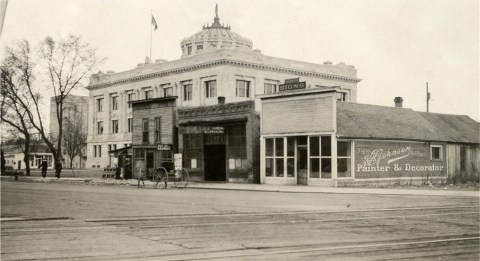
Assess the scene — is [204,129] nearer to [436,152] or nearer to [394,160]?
[394,160]

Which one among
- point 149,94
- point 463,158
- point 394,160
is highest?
point 149,94

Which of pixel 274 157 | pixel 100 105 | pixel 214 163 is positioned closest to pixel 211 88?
pixel 100 105

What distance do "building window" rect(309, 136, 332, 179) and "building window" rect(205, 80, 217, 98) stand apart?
37.6 meters

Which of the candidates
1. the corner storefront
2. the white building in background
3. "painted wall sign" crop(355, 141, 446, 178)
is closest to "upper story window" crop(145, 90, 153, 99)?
the white building in background

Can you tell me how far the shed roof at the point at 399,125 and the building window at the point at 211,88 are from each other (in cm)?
3254

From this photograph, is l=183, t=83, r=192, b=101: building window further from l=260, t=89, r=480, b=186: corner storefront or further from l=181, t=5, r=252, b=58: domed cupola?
l=260, t=89, r=480, b=186: corner storefront

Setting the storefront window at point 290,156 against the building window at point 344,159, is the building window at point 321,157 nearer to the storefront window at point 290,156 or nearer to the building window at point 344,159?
the building window at point 344,159

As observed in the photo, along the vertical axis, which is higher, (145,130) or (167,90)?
(167,90)

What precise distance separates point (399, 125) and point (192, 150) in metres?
13.4

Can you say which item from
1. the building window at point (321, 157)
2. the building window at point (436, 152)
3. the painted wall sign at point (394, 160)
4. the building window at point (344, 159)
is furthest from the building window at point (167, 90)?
the building window at point (344, 159)

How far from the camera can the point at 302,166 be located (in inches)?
1273

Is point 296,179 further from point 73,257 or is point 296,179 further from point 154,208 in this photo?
point 73,257

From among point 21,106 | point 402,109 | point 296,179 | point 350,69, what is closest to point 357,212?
point 296,179

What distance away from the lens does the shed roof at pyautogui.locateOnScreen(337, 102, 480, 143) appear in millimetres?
31516
